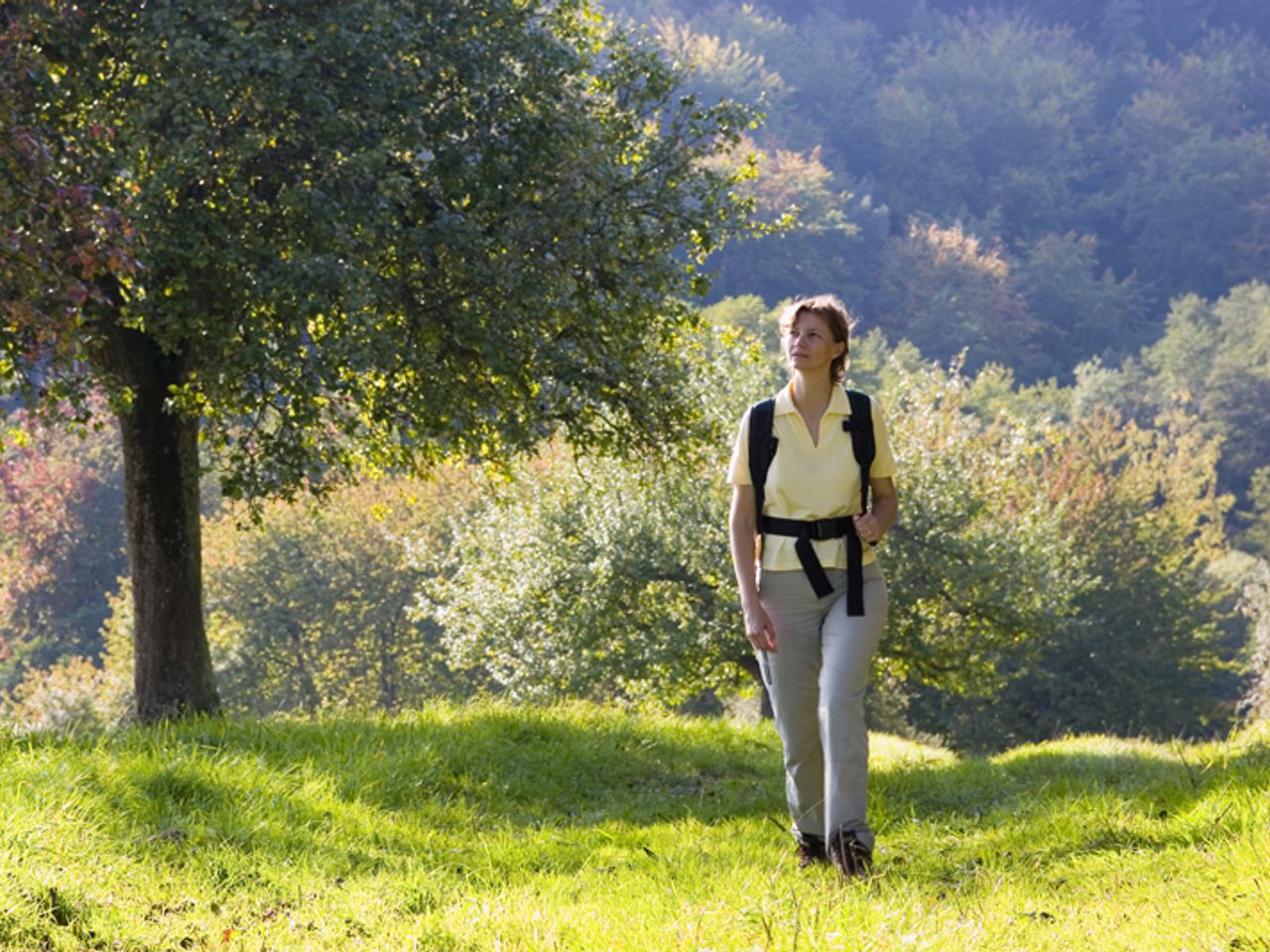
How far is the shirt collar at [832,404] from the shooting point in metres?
5.79

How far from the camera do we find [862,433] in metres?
5.78

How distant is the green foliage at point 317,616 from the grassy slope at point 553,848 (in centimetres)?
3552

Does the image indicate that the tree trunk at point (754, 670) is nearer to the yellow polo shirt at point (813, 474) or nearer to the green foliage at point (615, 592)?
the green foliage at point (615, 592)

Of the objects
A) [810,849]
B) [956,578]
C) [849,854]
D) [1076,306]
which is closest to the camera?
[849,854]

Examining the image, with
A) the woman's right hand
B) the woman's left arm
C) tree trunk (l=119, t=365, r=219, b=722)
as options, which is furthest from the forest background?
the woman's left arm

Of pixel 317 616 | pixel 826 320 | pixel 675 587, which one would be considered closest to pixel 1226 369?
pixel 317 616

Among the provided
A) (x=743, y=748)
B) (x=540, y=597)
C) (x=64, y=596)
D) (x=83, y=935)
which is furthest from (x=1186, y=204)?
(x=83, y=935)

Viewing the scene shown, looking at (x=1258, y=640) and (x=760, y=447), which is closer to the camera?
(x=760, y=447)

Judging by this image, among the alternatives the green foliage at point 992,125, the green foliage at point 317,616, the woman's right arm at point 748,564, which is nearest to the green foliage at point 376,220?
the woman's right arm at point 748,564

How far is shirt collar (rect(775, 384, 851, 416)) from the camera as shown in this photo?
5.79 m

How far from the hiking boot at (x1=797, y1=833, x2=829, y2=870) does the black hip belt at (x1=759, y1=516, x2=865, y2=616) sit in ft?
3.40

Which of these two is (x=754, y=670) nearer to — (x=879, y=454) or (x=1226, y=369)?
(x=879, y=454)

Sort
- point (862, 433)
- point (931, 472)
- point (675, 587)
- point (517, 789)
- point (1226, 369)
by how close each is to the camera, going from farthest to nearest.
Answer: point (1226, 369) < point (931, 472) < point (675, 587) < point (517, 789) < point (862, 433)

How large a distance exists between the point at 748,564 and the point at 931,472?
64.3 feet
